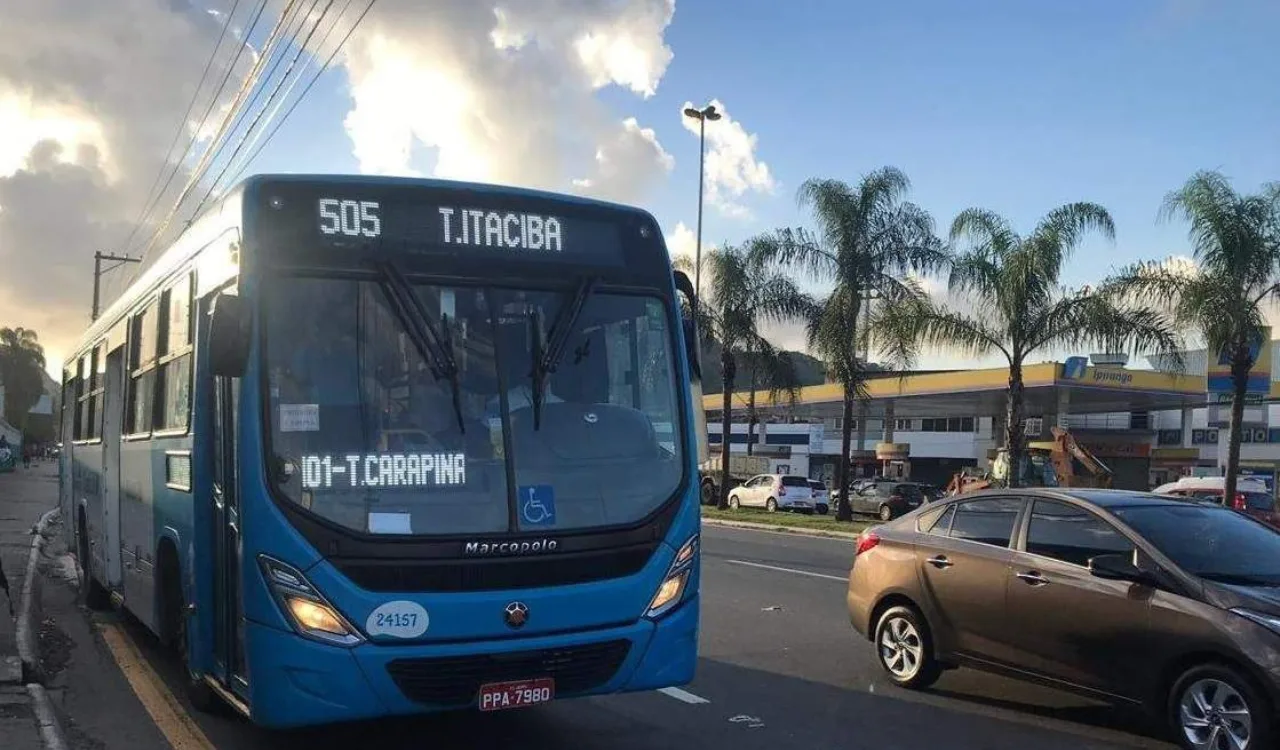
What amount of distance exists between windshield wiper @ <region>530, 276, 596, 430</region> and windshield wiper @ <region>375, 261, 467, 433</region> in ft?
1.28

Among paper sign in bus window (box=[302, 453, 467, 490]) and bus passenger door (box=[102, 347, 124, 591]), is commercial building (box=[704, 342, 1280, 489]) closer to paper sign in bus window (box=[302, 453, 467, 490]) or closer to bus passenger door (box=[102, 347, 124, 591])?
bus passenger door (box=[102, 347, 124, 591])

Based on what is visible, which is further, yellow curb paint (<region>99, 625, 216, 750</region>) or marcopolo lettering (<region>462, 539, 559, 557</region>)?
yellow curb paint (<region>99, 625, 216, 750</region>)

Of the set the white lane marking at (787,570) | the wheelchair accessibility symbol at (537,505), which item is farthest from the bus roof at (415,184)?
the white lane marking at (787,570)

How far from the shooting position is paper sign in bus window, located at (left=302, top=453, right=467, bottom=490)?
5355 mm

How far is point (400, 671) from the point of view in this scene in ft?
17.3

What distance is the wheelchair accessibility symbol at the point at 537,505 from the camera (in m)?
5.56

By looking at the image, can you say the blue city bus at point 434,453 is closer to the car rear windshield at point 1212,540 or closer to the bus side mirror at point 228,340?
the bus side mirror at point 228,340

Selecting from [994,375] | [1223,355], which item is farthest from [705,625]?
[994,375]

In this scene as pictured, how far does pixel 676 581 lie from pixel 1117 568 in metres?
2.67

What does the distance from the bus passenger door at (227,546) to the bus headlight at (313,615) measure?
406 mm

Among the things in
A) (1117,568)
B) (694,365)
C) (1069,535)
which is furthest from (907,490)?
(694,365)

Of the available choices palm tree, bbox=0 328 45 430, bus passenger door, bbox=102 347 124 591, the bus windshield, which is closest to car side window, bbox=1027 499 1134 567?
the bus windshield

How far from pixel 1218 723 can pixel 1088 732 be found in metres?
1.07

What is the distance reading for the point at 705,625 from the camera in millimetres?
11250
